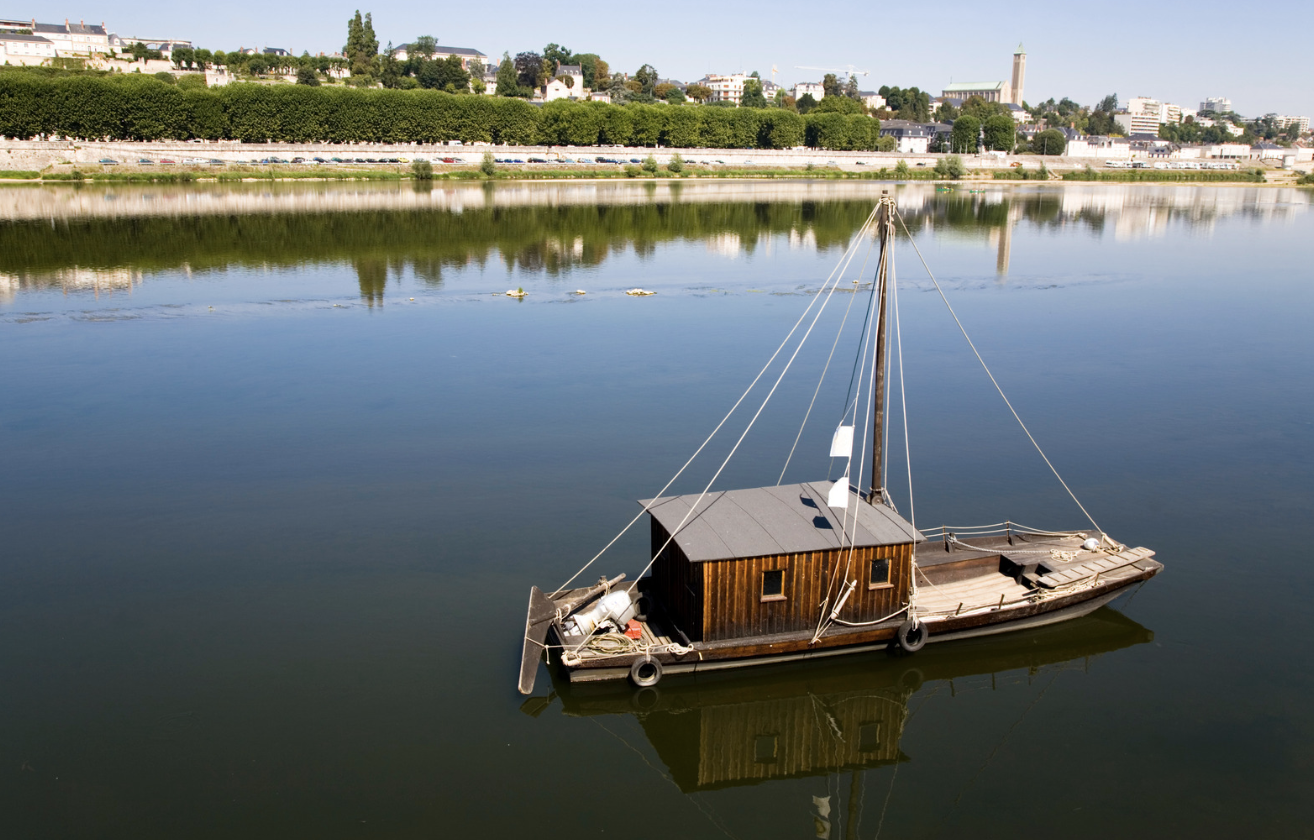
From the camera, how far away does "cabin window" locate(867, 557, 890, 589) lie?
55.0 feet

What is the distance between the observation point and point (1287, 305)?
179ft

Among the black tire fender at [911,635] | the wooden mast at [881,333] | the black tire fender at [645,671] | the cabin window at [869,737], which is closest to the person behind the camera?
the cabin window at [869,737]

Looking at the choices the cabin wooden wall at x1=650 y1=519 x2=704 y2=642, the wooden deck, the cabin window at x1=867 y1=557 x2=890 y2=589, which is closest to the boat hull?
the wooden deck

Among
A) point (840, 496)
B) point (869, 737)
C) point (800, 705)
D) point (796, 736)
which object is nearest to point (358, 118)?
point (840, 496)

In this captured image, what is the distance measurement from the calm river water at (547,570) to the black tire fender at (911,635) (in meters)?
0.48

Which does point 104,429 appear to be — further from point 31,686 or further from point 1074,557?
point 1074,557

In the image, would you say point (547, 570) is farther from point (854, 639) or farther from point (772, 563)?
point (854, 639)

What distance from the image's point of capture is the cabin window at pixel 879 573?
660 inches

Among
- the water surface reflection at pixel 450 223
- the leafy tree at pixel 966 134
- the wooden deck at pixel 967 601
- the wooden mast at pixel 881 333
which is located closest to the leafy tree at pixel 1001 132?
the leafy tree at pixel 966 134

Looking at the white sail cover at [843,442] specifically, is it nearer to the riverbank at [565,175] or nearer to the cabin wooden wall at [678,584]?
the cabin wooden wall at [678,584]

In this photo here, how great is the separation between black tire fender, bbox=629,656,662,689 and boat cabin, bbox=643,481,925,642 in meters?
0.83

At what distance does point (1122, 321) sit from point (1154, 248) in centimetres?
3743

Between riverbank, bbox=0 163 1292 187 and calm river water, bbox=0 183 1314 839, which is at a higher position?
riverbank, bbox=0 163 1292 187

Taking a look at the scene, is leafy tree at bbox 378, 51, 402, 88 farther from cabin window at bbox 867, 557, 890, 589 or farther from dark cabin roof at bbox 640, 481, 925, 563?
cabin window at bbox 867, 557, 890, 589
